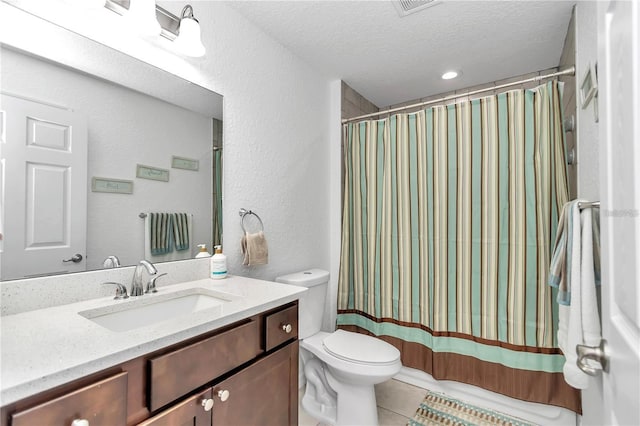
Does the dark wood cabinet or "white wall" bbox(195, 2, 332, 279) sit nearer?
the dark wood cabinet

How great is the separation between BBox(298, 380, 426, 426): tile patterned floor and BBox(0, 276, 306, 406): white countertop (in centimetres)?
110

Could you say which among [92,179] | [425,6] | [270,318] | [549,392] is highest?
[425,6]

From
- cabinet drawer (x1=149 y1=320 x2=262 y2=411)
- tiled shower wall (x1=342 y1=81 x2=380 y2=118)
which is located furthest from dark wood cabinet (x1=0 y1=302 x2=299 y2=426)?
tiled shower wall (x1=342 y1=81 x2=380 y2=118)

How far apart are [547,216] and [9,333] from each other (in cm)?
228

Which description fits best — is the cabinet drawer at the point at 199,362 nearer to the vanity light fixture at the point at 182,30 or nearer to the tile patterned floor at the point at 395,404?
the tile patterned floor at the point at 395,404

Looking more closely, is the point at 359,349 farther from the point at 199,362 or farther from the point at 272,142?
the point at 272,142

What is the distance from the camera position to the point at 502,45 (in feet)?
6.40

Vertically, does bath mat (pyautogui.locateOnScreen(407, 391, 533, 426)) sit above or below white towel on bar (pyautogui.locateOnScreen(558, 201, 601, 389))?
below

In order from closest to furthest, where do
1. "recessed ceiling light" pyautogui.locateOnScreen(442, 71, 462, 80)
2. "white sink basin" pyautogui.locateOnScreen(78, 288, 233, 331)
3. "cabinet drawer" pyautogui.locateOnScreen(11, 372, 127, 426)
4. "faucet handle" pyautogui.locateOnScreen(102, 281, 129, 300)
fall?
"cabinet drawer" pyautogui.locateOnScreen(11, 372, 127, 426), "white sink basin" pyautogui.locateOnScreen(78, 288, 233, 331), "faucet handle" pyautogui.locateOnScreen(102, 281, 129, 300), "recessed ceiling light" pyautogui.locateOnScreen(442, 71, 462, 80)

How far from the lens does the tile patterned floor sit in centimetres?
170

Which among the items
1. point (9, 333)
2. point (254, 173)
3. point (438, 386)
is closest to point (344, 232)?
point (254, 173)

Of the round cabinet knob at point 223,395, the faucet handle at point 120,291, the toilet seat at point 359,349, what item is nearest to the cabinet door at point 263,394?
the round cabinet knob at point 223,395

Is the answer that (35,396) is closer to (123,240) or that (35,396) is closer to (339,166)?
(123,240)

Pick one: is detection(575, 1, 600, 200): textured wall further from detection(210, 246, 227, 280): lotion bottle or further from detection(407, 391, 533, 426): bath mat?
detection(210, 246, 227, 280): lotion bottle
